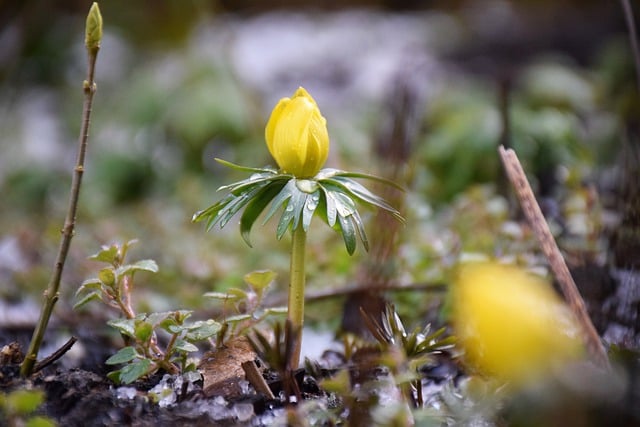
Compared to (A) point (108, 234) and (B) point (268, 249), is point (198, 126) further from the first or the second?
(B) point (268, 249)

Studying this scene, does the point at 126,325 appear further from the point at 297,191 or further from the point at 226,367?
the point at 297,191

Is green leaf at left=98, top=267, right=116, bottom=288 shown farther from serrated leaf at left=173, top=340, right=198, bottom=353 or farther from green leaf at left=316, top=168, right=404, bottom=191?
green leaf at left=316, top=168, right=404, bottom=191

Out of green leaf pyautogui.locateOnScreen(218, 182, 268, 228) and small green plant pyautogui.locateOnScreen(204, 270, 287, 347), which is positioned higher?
green leaf pyautogui.locateOnScreen(218, 182, 268, 228)

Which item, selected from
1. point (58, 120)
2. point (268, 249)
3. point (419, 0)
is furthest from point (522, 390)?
point (419, 0)

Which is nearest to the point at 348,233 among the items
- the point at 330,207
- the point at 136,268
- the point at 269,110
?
the point at 330,207

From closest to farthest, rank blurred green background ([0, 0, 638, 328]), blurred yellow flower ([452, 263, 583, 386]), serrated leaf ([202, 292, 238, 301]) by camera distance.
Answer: blurred yellow flower ([452, 263, 583, 386]), serrated leaf ([202, 292, 238, 301]), blurred green background ([0, 0, 638, 328])

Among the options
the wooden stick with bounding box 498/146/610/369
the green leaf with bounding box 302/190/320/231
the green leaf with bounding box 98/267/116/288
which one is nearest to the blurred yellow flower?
the wooden stick with bounding box 498/146/610/369

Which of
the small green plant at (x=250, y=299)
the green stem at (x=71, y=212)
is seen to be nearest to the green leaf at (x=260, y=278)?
the small green plant at (x=250, y=299)
